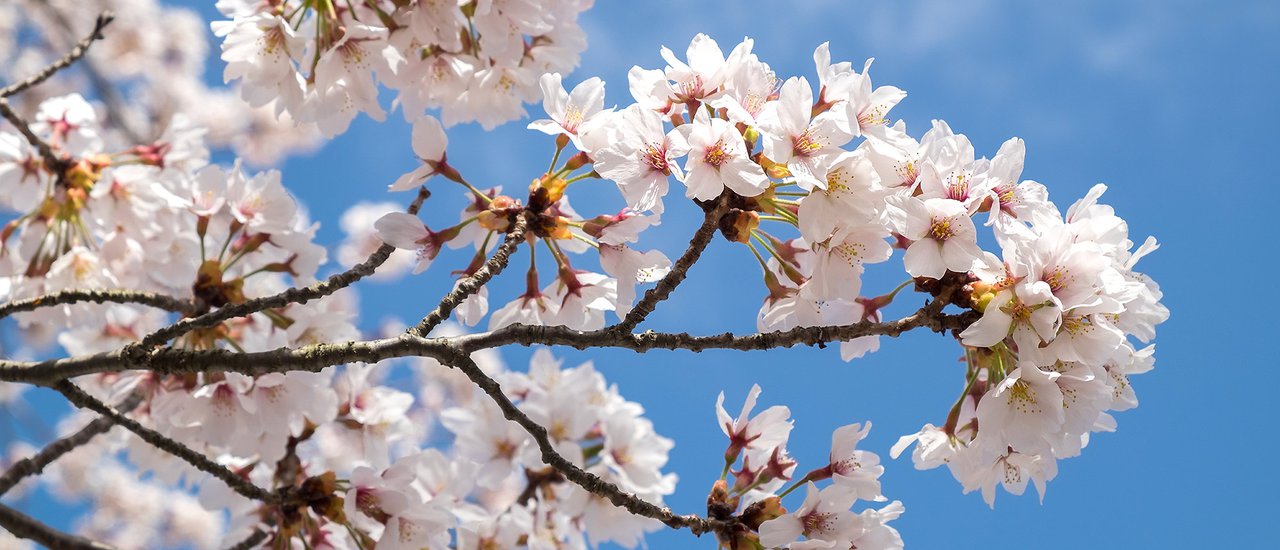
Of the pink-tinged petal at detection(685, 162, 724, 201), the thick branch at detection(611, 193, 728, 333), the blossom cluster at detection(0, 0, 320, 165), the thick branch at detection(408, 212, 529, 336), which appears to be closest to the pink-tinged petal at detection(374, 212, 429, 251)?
the thick branch at detection(408, 212, 529, 336)

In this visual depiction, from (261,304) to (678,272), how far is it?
0.85 metres

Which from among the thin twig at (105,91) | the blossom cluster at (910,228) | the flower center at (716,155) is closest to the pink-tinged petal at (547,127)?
the blossom cluster at (910,228)

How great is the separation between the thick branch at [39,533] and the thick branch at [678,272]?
4.53ft

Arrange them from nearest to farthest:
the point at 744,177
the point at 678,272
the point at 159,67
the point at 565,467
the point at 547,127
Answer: the point at 744,177
the point at 678,272
the point at 565,467
the point at 547,127
the point at 159,67

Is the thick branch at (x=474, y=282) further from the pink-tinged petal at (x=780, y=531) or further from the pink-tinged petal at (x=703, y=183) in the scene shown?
the pink-tinged petal at (x=780, y=531)

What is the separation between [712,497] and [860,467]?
0.32 meters

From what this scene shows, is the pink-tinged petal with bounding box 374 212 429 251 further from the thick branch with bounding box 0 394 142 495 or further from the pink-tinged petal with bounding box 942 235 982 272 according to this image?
the pink-tinged petal with bounding box 942 235 982 272

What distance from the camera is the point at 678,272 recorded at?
5.80 ft

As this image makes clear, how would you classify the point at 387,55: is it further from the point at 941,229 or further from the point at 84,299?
the point at 941,229

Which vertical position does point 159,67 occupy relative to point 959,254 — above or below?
above

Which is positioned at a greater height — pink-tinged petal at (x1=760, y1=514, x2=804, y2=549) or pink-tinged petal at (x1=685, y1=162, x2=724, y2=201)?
pink-tinged petal at (x1=685, y1=162, x2=724, y2=201)

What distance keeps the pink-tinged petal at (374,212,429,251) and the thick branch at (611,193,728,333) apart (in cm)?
56

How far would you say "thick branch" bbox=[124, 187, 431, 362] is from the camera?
75.7 inches

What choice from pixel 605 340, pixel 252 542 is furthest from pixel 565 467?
pixel 252 542
